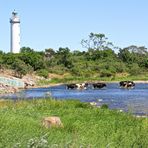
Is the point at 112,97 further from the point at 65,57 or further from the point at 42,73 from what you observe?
the point at 65,57

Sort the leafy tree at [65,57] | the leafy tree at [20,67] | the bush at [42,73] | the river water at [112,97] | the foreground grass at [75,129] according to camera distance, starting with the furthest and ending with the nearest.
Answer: the leafy tree at [65,57] → the bush at [42,73] → the leafy tree at [20,67] → the river water at [112,97] → the foreground grass at [75,129]

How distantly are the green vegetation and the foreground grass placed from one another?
263 feet

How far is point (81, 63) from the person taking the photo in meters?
118

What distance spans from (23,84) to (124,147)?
78.7 metres

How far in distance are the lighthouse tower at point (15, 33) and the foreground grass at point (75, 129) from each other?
277 ft

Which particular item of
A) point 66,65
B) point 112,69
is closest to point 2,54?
point 66,65

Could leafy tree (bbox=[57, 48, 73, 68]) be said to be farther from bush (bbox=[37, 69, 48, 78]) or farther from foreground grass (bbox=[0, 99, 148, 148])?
foreground grass (bbox=[0, 99, 148, 148])

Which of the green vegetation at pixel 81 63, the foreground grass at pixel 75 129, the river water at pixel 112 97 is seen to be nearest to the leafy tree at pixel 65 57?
the green vegetation at pixel 81 63

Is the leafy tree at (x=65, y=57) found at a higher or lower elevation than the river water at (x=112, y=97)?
higher

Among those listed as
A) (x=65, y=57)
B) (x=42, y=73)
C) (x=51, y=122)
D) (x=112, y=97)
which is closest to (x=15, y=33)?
(x=42, y=73)

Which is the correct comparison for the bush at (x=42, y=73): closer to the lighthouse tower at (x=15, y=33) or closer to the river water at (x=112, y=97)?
the lighthouse tower at (x=15, y=33)

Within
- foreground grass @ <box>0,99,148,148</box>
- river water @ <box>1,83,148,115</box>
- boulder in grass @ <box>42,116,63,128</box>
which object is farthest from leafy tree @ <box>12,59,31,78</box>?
boulder in grass @ <box>42,116,63,128</box>

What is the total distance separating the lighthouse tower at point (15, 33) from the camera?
110 m

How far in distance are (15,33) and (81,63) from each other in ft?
52.7
